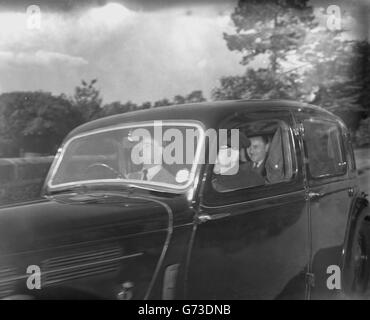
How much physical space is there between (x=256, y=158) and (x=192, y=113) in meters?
0.58

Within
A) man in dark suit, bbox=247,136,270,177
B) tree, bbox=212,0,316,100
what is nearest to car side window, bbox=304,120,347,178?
man in dark suit, bbox=247,136,270,177

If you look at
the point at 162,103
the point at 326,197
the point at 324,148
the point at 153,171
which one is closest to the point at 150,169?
the point at 153,171

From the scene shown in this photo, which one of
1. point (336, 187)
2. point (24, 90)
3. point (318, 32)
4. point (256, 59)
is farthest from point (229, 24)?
point (336, 187)

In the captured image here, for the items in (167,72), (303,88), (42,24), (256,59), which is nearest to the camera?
(42,24)

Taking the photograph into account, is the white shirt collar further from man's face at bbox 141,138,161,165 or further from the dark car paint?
the dark car paint

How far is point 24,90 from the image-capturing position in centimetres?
Answer: 239

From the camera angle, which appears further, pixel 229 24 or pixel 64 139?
pixel 64 139

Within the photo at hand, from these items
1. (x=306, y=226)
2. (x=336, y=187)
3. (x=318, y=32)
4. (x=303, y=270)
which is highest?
(x=318, y=32)

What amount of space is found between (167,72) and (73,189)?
2.76ft

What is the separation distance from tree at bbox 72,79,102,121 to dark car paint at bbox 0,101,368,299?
16cm

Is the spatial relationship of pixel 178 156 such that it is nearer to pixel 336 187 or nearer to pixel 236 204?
pixel 236 204

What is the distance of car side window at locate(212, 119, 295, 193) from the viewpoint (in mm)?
2496

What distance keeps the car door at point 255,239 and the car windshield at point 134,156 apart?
0.56ft

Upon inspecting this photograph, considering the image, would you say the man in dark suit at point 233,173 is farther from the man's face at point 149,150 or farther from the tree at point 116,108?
the tree at point 116,108
